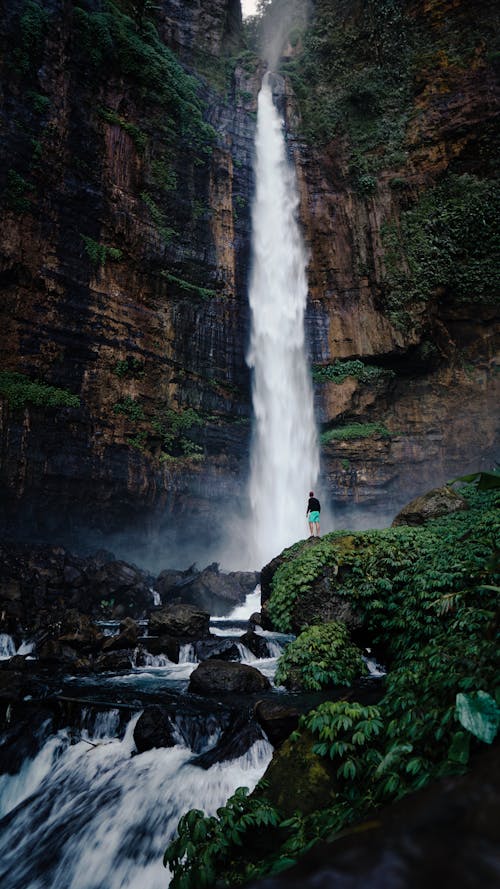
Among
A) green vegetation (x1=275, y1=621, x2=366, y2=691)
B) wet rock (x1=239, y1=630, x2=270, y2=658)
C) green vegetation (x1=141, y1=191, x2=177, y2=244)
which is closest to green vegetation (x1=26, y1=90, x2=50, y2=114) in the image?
green vegetation (x1=141, y1=191, x2=177, y2=244)

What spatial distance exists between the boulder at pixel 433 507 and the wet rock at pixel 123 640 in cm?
576

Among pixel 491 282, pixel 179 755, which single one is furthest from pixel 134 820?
pixel 491 282

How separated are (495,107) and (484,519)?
19634 mm

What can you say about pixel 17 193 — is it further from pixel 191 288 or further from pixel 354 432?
pixel 354 432

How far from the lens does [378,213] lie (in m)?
20.3

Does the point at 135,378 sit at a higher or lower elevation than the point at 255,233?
lower

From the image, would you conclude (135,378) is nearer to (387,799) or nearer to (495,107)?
(387,799)

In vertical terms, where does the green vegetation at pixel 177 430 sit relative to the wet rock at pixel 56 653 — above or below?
above

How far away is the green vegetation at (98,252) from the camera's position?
1602 cm

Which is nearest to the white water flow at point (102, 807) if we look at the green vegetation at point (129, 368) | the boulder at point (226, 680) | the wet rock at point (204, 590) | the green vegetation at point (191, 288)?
the boulder at point (226, 680)

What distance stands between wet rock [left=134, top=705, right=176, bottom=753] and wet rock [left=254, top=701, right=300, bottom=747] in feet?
3.89

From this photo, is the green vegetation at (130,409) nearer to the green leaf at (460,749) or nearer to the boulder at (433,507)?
the boulder at (433,507)

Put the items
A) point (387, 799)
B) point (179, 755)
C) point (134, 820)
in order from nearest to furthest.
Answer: point (387, 799) < point (134, 820) < point (179, 755)

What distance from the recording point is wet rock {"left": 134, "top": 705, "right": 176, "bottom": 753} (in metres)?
4.98
